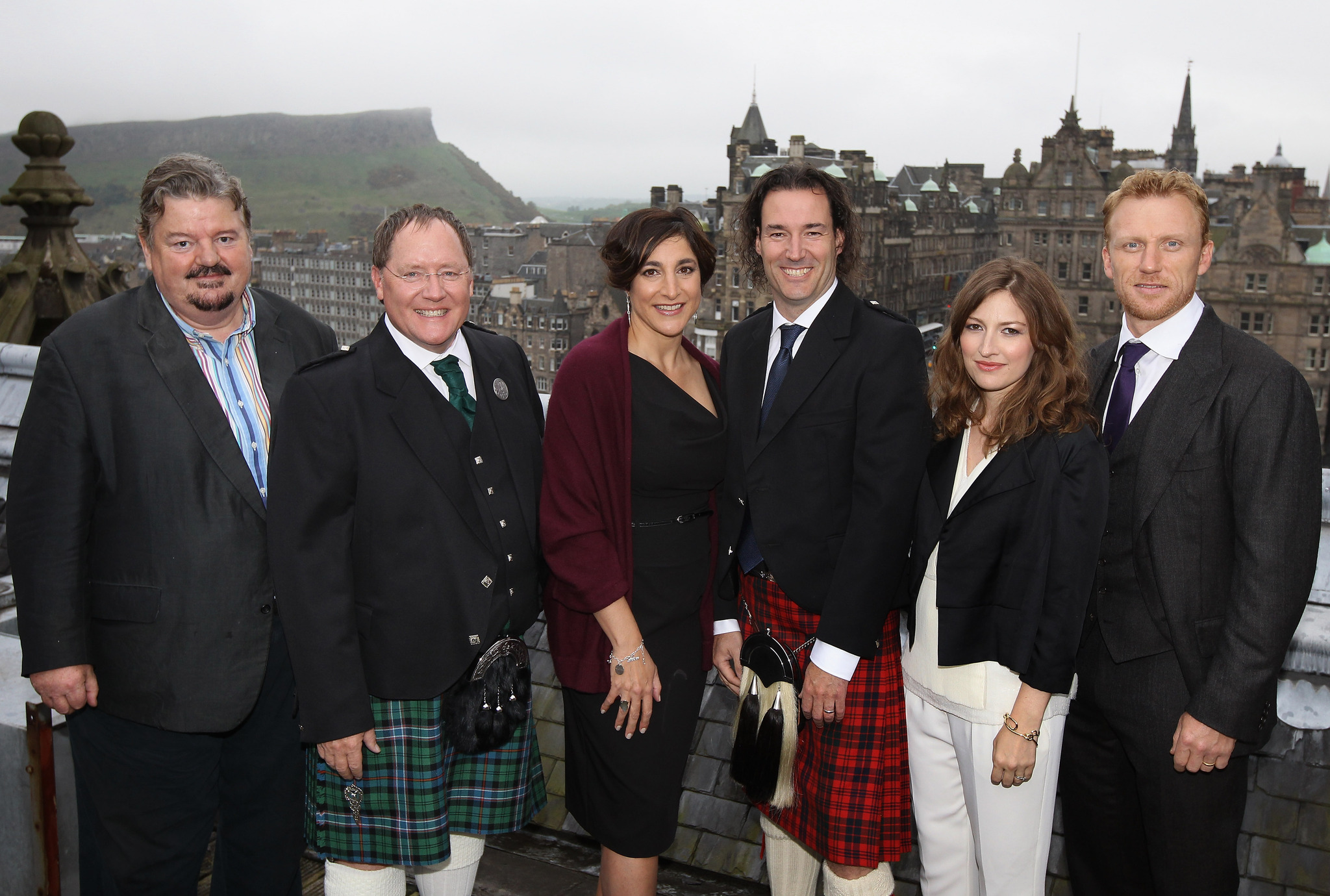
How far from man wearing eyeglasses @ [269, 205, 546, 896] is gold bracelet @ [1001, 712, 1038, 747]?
127 centimetres

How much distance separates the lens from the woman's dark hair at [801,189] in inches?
107

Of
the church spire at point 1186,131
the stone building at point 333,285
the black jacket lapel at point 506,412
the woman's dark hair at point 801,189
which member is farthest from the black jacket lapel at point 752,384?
the church spire at point 1186,131

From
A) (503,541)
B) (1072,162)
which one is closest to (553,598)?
(503,541)

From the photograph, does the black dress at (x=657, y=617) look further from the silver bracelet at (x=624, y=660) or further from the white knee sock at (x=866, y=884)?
the white knee sock at (x=866, y=884)

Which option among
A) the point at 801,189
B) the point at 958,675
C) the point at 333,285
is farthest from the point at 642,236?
the point at 333,285

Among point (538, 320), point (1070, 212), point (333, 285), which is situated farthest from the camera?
point (333, 285)

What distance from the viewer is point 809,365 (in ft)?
8.77

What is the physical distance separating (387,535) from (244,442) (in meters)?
0.58

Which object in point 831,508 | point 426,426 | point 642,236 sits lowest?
point 831,508

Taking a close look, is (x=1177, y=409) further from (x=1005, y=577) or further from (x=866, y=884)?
(x=866, y=884)

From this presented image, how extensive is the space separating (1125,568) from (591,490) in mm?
1359

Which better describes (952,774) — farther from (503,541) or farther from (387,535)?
(387,535)

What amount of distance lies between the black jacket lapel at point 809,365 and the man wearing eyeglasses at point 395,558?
71 cm

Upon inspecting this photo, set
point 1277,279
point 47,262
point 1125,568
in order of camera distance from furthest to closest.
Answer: point 1277,279 → point 47,262 → point 1125,568
